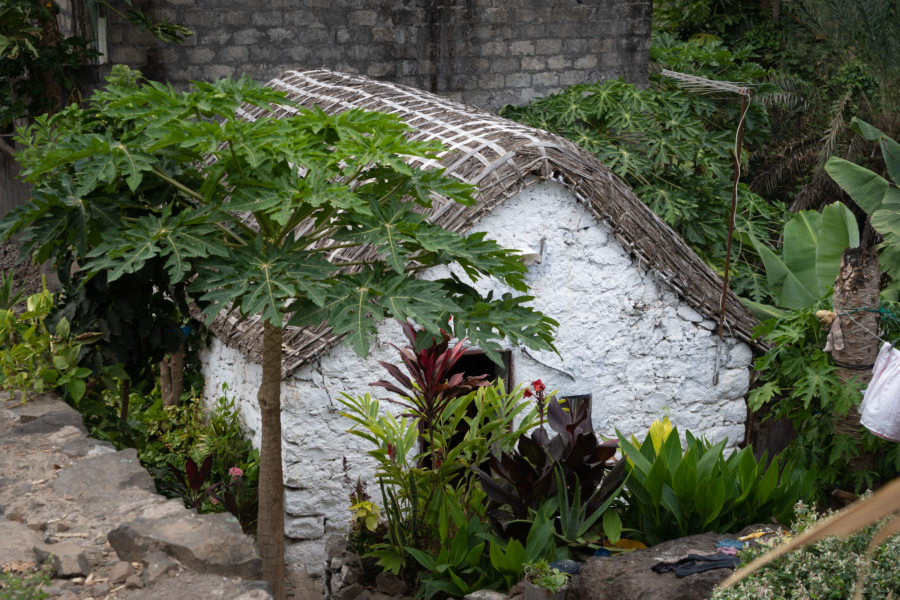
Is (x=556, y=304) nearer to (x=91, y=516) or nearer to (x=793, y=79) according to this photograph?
(x=91, y=516)

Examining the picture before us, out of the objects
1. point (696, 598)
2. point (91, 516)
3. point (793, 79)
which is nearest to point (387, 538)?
point (696, 598)

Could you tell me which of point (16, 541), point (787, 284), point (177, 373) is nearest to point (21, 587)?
point (16, 541)

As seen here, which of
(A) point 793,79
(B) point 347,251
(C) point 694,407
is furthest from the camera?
(A) point 793,79

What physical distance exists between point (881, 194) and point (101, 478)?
7552 millimetres

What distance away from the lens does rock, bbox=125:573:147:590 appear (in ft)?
9.18

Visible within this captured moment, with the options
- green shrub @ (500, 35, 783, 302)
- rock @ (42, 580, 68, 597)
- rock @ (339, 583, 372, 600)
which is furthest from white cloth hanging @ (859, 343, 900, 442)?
rock @ (42, 580, 68, 597)

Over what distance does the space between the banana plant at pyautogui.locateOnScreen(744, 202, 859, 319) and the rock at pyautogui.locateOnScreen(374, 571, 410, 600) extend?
3760mm

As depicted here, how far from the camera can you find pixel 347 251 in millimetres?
5883

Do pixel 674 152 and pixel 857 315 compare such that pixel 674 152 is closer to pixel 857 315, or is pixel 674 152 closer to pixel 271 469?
pixel 857 315

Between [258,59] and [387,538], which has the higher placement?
[258,59]

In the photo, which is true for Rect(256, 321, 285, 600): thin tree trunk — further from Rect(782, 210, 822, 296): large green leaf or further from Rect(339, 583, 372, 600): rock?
Rect(782, 210, 822, 296): large green leaf

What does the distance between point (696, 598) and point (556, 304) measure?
2607mm

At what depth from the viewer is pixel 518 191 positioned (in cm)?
602

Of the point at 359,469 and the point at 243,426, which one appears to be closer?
the point at 359,469
